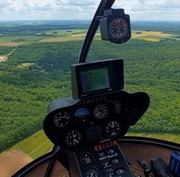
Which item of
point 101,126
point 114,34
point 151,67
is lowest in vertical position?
point 151,67

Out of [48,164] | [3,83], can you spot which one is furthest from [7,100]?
[48,164]

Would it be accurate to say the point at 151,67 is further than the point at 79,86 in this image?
Yes

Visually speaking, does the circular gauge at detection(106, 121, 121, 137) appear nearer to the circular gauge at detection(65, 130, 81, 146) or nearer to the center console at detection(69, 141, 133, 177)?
the center console at detection(69, 141, 133, 177)

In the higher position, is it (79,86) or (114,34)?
(114,34)

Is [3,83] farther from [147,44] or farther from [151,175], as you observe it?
[151,175]

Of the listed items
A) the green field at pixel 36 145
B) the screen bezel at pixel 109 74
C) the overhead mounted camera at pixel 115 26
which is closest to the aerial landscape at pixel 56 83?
the green field at pixel 36 145

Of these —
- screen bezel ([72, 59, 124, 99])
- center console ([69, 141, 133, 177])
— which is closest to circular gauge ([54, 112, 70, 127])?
screen bezel ([72, 59, 124, 99])

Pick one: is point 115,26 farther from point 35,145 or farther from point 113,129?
point 35,145
